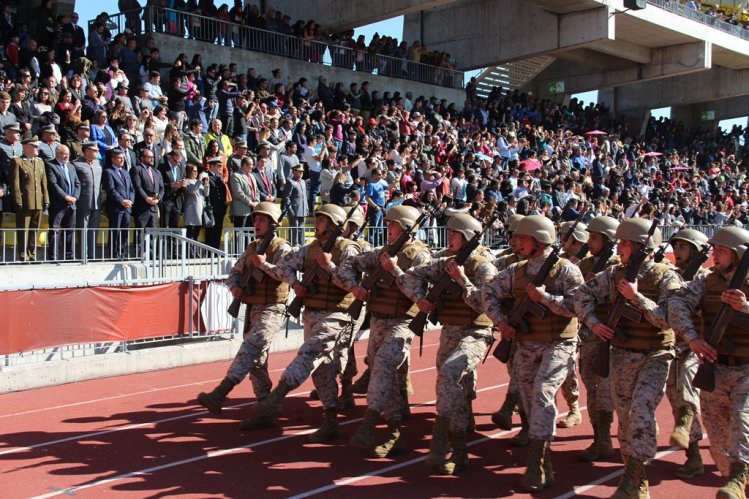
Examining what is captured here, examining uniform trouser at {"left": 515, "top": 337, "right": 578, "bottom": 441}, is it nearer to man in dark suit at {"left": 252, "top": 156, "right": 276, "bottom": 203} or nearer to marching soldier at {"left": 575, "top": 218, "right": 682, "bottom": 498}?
marching soldier at {"left": 575, "top": 218, "right": 682, "bottom": 498}

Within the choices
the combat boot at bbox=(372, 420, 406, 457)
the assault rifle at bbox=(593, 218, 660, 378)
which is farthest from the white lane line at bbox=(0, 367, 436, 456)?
the assault rifle at bbox=(593, 218, 660, 378)

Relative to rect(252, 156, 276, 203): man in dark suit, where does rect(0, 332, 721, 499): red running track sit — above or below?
below

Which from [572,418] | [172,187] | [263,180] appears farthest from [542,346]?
[263,180]

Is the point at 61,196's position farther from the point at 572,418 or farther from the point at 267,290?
the point at 572,418

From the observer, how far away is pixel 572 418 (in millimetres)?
9289

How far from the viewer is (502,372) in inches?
488

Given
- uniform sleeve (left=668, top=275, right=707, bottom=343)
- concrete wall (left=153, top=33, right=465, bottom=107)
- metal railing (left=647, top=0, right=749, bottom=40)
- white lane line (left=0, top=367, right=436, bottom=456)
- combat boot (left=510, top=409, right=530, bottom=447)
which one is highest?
metal railing (left=647, top=0, right=749, bottom=40)

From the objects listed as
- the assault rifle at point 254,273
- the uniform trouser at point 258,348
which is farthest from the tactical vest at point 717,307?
the assault rifle at point 254,273

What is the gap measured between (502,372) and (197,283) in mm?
4946

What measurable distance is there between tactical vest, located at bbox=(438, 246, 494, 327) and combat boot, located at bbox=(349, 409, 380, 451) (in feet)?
3.74

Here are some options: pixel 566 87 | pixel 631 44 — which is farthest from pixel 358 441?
pixel 566 87

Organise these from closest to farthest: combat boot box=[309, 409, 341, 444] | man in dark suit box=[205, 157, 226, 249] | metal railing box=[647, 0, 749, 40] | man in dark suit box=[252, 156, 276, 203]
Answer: combat boot box=[309, 409, 341, 444], man in dark suit box=[205, 157, 226, 249], man in dark suit box=[252, 156, 276, 203], metal railing box=[647, 0, 749, 40]

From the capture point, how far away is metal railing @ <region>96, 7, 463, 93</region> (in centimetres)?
2208

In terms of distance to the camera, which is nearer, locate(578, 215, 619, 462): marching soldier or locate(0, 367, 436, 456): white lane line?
locate(578, 215, 619, 462): marching soldier
